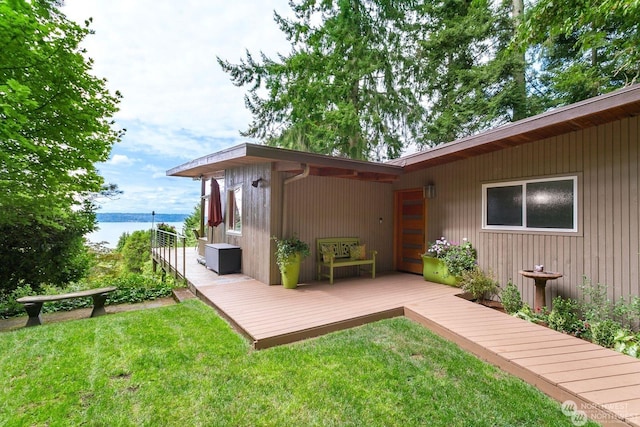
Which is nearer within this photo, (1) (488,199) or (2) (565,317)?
(2) (565,317)

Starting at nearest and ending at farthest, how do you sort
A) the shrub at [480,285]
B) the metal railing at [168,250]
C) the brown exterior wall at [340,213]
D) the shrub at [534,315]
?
1. the shrub at [534,315]
2. the shrub at [480,285]
3. the brown exterior wall at [340,213]
4. the metal railing at [168,250]

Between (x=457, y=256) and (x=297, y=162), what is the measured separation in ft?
11.9

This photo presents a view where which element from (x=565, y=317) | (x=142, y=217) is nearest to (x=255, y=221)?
(x=565, y=317)

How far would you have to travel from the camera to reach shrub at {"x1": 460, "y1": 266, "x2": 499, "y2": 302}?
5121mm

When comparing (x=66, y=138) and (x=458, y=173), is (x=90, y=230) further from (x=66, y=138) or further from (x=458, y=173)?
(x=458, y=173)

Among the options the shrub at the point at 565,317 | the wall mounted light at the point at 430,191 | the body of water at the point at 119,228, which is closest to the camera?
the shrub at the point at 565,317

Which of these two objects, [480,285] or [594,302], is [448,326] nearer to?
[480,285]

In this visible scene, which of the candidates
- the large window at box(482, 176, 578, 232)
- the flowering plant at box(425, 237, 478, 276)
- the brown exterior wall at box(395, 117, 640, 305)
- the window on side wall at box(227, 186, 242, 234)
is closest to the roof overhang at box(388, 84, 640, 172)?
the brown exterior wall at box(395, 117, 640, 305)

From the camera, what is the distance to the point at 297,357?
2998 millimetres

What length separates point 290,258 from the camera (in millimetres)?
5293

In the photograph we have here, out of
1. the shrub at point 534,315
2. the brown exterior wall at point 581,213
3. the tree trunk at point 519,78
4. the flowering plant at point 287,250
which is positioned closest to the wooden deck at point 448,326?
the shrub at point 534,315

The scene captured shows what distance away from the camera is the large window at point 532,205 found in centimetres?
428

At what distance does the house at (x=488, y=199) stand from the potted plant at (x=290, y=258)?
32 cm

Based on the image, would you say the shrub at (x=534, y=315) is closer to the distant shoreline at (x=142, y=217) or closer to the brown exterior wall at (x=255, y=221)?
the brown exterior wall at (x=255, y=221)
